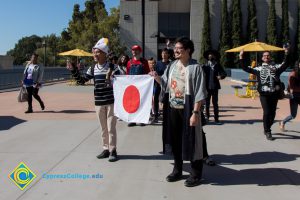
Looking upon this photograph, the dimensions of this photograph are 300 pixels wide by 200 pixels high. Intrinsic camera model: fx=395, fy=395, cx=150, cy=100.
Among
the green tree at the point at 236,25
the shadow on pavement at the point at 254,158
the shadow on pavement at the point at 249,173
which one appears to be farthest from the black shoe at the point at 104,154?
the green tree at the point at 236,25

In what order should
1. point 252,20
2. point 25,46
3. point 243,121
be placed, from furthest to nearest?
point 25,46, point 252,20, point 243,121

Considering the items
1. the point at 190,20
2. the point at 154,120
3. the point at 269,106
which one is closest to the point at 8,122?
the point at 154,120

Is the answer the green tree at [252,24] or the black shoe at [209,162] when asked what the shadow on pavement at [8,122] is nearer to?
the black shoe at [209,162]

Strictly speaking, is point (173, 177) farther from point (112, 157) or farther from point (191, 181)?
point (112, 157)

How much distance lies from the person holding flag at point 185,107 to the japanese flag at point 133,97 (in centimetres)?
118

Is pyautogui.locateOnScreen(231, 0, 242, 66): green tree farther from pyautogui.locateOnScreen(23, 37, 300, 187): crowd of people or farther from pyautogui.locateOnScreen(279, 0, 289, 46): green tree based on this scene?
pyautogui.locateOnScreen(23, 37, 300, 187): crowd of people

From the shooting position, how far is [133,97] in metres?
6.44

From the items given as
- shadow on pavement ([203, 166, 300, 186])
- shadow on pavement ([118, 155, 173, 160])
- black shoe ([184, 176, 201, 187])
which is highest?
black shoe ([184, 176, 201, 187])

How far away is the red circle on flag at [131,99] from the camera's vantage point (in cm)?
636

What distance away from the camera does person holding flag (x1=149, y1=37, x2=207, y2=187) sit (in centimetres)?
484

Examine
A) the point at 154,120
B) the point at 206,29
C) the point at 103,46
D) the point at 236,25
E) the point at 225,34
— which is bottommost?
the point at 154,120

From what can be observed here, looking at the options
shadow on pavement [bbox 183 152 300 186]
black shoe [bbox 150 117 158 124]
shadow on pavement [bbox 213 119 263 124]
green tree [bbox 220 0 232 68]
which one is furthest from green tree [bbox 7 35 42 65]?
shadow on pavement [bbox 183 152 300 186]

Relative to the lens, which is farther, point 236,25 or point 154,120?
point 236,25

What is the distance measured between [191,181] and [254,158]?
1.80m
